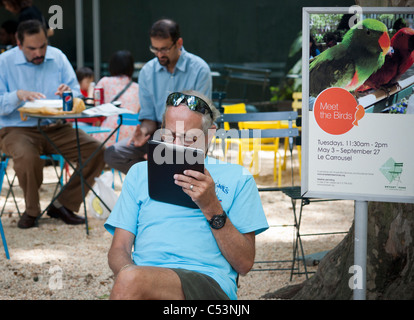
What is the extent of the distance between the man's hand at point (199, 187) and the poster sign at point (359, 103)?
1.38 feet

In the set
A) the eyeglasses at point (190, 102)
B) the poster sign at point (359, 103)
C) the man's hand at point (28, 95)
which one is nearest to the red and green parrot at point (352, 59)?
the poster sign at point (359, 103)

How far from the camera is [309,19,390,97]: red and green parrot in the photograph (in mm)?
2314

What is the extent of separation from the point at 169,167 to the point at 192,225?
0.91 ft

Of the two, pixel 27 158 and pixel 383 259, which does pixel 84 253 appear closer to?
pixel 27 158

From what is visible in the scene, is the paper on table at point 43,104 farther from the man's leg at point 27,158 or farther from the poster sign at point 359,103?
the poster sign at point 359,103

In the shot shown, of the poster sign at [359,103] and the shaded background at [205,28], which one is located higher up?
the shaded background at [205,28]

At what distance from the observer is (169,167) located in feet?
7.41

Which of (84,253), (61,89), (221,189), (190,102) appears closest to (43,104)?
(61,89)

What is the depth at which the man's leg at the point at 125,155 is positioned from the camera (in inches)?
214

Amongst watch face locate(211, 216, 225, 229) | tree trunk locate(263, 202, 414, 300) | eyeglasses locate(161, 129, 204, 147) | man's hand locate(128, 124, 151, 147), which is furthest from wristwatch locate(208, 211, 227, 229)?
man's hand locate(128, 124, 151, 147)

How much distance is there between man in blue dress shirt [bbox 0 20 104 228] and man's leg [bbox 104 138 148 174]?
1.07ft

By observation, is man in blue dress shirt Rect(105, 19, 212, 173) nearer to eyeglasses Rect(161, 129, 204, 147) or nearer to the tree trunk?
the tree trunk

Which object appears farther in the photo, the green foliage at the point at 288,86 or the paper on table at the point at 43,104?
the green foliage at the point at 288,86
